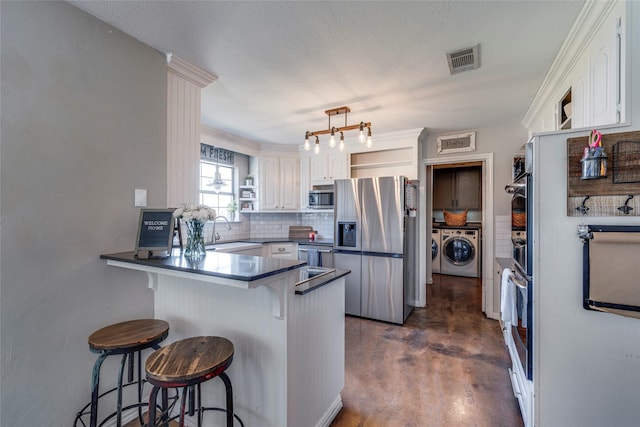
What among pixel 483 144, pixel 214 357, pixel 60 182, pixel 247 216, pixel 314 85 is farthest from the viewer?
pixel 247 216

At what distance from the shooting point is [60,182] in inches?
60.2

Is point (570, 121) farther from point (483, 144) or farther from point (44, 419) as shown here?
point (44, 419)

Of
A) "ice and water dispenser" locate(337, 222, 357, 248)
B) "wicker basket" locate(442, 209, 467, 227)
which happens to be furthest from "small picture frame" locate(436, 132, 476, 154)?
"wicker basket" locate(442, 209, 467, 227)

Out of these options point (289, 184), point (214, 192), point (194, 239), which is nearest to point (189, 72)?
point (194, 239)

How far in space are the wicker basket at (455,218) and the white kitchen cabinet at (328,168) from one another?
3.24 metres

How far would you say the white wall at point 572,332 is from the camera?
1276 millimetres

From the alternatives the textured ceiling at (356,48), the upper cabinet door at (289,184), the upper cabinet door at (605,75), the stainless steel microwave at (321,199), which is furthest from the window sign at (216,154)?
the upper cabinet door at (605,75)

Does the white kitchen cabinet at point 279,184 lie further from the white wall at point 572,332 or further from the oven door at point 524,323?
the white wall at point 572,332

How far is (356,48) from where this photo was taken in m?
1.94

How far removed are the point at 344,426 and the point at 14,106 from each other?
2574 millimetres

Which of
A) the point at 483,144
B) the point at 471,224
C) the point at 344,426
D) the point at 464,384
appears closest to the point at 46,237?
the point at 344,426

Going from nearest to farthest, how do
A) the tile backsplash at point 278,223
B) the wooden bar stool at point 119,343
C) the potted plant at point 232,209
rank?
the wooden bar stool at point 119,343 < the potted plant at point 232,209 < the tile backsplash at point 278,223

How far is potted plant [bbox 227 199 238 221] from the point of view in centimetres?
449

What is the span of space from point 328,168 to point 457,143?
191 centimetres
